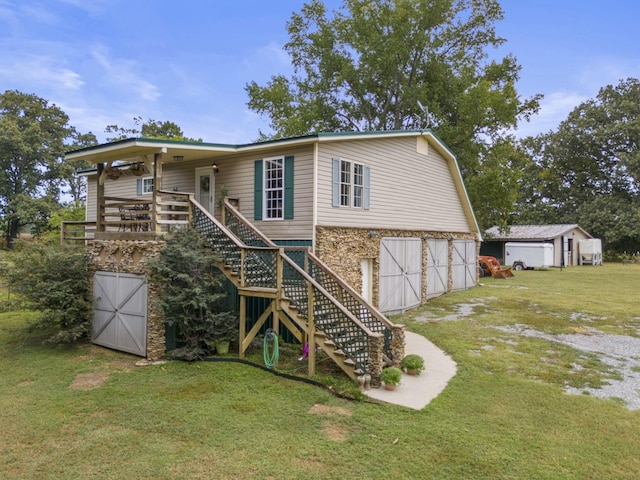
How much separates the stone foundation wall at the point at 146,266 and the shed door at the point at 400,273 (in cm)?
661

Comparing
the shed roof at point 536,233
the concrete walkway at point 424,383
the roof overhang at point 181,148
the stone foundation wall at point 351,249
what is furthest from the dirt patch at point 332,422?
the shed roof at point 536,233

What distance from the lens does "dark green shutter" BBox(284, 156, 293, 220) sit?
35.8 ft

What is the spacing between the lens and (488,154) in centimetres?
2542

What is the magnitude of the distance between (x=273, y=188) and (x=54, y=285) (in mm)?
5810

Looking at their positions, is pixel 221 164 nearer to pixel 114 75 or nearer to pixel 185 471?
pixel 185 471

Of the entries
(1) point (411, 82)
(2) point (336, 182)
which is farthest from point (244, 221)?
(1) point (411, 82)

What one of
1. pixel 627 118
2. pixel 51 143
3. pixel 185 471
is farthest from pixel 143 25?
pixel 627 118

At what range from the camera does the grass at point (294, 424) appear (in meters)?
4.78

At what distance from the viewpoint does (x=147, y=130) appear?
→ 3784cm

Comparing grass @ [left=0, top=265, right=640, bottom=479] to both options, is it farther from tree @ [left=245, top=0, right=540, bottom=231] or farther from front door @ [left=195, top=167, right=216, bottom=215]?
tree @ [left=245, top=0, right=540, bottom=231]

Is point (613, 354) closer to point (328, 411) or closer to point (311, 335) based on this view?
point (311, 335)

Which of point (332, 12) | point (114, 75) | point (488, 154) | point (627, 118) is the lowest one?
point (488, 154)

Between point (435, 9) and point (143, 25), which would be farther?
point (435, 9)

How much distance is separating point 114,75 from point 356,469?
26.2m
